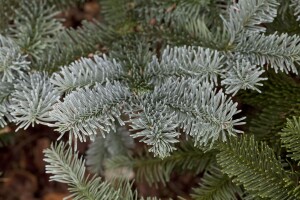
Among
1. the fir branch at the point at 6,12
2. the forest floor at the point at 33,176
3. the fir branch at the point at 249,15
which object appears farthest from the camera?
the forest floor at the point at 33,176

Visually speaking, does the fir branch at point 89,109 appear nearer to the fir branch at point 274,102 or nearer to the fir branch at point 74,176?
the fir branch at point 74,176

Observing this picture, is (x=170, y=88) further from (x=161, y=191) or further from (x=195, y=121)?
(x=161, y=191)

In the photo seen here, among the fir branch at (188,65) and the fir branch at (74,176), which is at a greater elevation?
the fir branch at (188,65)

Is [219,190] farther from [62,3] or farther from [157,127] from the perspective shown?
[62,3]

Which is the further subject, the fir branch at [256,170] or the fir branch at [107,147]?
the fir branch at [107,147]

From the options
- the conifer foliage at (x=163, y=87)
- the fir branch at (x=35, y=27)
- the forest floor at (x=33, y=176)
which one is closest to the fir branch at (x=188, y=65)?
the conifer foliage at (x=163, y=87)

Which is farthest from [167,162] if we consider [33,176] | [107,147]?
[33,176]

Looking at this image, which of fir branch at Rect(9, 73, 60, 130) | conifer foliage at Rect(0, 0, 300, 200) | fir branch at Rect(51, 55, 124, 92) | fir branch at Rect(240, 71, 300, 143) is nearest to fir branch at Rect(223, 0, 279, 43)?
conifer foliage at Rect(0, 0, 300, 200)
